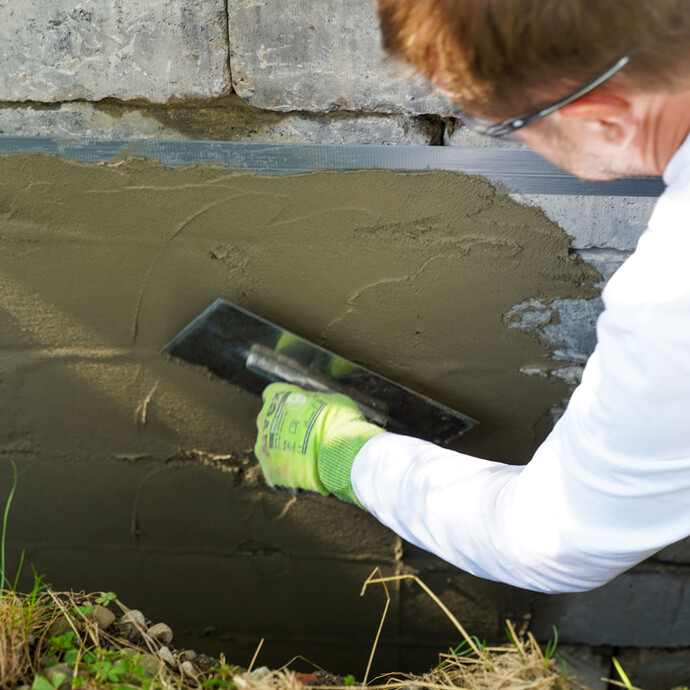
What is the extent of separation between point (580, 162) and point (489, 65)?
0.82 ft

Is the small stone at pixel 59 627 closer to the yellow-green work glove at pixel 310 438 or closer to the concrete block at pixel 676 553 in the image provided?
the yellow-green work glove at pixel 310 438

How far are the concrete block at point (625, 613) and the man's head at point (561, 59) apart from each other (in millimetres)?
1520

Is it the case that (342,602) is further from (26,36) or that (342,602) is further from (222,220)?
(26,36)

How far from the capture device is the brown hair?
2.37 feet

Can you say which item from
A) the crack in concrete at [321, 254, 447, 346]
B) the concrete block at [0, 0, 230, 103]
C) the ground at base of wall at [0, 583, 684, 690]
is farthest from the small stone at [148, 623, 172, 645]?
the concrete block at [0, 0, 230, 103]

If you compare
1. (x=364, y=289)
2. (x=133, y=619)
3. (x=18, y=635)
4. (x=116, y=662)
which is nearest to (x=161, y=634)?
(x=133, y=619)

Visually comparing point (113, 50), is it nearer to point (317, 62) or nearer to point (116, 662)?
point (317, 62)

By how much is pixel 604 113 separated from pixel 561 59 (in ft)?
0.39

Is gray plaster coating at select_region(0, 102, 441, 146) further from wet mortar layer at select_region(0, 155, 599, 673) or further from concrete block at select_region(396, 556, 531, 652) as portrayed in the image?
concrete block at select_region(396, 556, 531, 652)

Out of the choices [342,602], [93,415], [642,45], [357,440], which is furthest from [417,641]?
[642,45]

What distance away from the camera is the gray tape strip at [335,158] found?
1579 mm

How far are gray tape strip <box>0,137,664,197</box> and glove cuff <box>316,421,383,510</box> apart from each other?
2.16 ft

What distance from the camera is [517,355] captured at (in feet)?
5.74

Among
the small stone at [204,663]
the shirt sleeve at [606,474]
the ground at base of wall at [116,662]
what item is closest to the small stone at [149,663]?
the ground at base of wall at [116,662]
